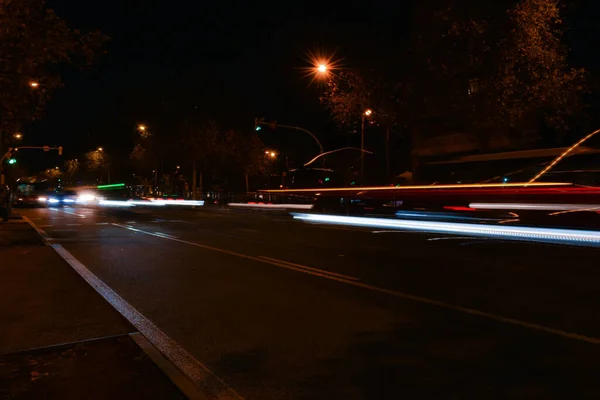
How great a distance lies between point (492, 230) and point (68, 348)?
15570 mm

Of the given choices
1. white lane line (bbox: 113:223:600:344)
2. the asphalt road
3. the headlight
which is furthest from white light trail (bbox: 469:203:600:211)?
the headlight

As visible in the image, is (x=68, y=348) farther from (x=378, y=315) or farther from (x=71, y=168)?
(x=71, y=168)

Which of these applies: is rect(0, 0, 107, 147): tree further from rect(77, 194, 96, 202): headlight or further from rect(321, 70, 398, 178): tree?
→ rect(77, 194, 96, 202): headlight

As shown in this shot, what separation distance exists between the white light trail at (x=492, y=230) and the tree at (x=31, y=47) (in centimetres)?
1278

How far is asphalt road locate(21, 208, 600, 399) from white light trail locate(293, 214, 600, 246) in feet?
5.22

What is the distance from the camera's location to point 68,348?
5.92 m

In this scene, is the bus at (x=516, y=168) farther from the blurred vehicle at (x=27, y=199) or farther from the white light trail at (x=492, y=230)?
the blurred vehicle at (x=27, y=199)

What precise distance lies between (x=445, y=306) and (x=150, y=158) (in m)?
54.5

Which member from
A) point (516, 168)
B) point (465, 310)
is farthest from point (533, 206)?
point (465, 310)

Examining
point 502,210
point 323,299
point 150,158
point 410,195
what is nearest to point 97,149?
point 150,158

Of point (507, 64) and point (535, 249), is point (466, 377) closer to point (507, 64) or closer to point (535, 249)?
point (535, 249)

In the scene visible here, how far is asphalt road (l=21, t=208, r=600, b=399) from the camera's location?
5.04 meters

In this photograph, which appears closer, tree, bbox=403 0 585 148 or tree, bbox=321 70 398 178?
tree, bbox=403 0 585 148

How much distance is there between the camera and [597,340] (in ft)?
20.0
